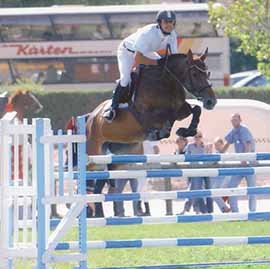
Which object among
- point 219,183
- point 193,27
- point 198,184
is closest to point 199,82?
point 198,184

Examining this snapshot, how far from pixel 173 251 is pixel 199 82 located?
2.00 metres

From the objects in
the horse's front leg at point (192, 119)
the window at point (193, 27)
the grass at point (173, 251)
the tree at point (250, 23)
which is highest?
the window at point (193, 27)

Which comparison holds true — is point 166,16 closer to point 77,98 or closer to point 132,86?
point 132,86

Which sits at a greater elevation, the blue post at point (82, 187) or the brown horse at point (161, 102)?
the brown horse at point (161, 102)

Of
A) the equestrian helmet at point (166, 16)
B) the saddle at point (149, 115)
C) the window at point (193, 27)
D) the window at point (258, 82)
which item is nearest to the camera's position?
the equestrian helmet at point (166, 16)

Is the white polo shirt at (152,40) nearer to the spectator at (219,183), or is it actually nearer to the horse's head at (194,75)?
the horse's head at (194,75)

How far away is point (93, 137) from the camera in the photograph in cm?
1190

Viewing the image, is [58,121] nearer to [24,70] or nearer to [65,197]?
[24,70]

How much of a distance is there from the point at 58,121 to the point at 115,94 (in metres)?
17.8

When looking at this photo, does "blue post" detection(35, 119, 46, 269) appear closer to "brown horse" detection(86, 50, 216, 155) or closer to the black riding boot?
"brown horse" detection(86, 50, 216, 155)

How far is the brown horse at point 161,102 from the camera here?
11.0m

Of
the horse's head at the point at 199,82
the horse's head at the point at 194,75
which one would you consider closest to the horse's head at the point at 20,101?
the horse's head at the point at 194,75

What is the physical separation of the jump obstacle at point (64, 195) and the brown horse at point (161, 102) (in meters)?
2.07

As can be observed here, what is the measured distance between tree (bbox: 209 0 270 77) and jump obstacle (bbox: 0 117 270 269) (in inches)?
592
